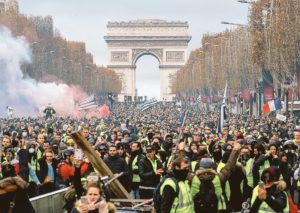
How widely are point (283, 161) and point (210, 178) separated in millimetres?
4847

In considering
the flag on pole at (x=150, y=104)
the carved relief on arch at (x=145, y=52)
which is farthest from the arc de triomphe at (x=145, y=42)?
the flag on pole at (x=150, y=104)

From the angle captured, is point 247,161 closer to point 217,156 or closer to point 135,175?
point 217,156

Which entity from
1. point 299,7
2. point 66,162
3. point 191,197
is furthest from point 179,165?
point 299,7

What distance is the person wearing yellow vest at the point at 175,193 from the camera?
1062 cm

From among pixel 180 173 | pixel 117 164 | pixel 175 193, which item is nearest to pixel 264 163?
pixel 117 164

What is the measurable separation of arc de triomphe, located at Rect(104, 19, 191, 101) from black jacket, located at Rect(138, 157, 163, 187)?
15976 cm

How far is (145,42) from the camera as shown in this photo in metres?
183

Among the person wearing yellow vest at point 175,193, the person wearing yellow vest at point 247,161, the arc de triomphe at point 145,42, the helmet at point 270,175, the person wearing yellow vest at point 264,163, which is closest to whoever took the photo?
the person wearing yellow vest at point 175,193

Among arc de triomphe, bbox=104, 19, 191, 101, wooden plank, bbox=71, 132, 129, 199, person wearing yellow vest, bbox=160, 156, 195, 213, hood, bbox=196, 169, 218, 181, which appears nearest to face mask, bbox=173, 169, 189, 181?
person wearing yellow vest, bbox=160, 156, 195, 213

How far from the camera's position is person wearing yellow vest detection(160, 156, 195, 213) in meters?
10.6

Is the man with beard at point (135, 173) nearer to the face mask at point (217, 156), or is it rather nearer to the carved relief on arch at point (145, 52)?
the face mask at point (217, 156)

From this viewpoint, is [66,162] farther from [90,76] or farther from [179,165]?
[90,76]

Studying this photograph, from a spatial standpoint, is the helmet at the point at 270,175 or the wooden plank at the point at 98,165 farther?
the wooden plank at the point at 98,165

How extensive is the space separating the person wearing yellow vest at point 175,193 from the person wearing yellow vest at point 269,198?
67 centimetres
